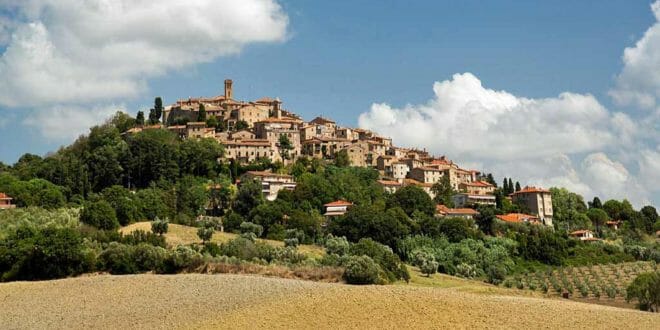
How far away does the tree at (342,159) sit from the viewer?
128750 millimetres

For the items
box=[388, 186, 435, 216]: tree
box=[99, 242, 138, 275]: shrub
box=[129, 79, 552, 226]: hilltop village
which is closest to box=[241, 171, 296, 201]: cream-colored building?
box=[129, 79, 552, 226]: hilltop village

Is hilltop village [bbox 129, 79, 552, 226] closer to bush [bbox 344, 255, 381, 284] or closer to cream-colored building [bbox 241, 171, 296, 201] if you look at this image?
cream-colored building [bbox 241, 171, 296, 201]

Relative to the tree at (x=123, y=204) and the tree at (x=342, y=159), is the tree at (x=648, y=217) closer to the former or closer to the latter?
the tree at (x=342, y=159)

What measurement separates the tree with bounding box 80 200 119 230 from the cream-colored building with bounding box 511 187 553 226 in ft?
256

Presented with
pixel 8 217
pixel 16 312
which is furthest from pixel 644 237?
pixel 16 312

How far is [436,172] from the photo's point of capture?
139875mm

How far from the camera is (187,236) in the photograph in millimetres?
77250

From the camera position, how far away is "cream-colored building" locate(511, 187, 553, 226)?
130 meters

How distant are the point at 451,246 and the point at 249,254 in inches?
1322

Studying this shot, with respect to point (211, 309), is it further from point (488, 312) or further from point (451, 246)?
point (451, 246)

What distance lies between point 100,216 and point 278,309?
156ft

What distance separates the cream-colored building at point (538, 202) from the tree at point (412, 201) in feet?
101

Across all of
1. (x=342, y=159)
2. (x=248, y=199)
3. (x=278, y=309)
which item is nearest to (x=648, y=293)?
(x=278, y=309)

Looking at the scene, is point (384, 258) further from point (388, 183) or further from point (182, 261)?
point (388, 183)
